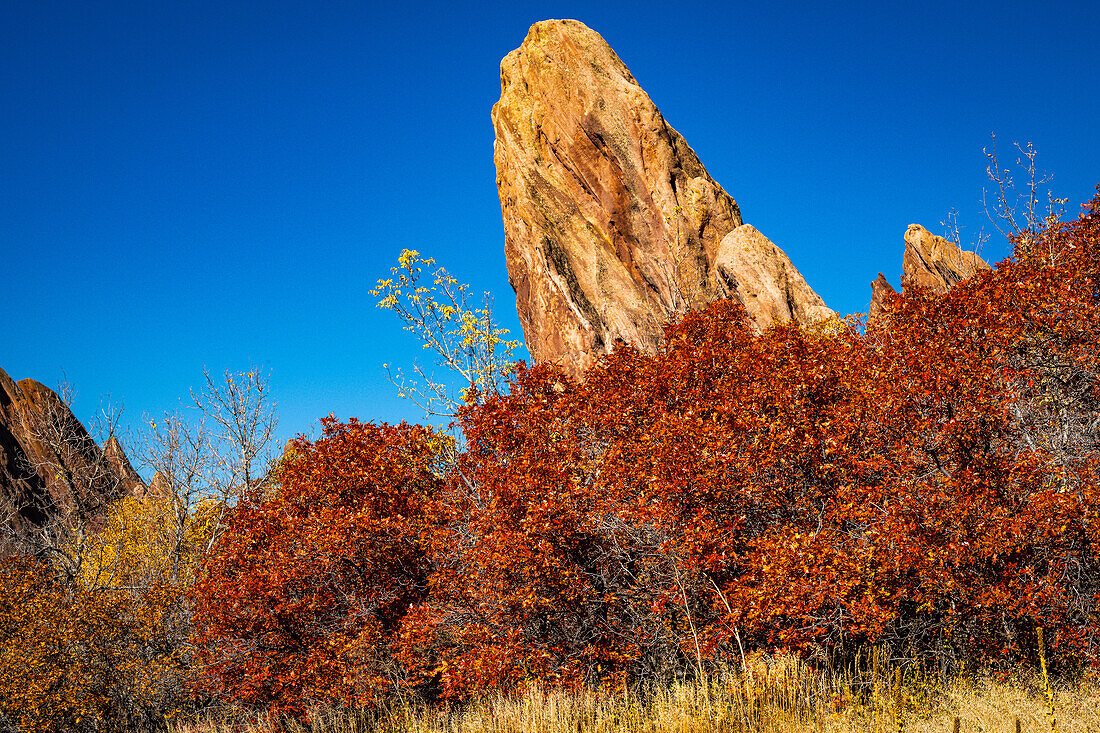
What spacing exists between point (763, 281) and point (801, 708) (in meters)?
32.8

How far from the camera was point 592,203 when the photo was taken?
52812 mm

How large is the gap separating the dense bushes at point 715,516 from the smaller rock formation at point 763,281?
2300 centimetres

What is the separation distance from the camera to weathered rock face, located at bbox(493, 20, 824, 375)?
4781 centimetres

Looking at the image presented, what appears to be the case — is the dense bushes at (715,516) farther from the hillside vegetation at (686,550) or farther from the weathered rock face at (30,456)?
the weathered rock face at (30,456)

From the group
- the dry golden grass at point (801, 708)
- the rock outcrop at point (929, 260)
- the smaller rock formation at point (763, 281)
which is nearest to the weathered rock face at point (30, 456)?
the smaller rock formation at point (763, 281)

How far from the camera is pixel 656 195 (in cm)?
5134

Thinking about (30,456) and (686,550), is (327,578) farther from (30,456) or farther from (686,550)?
(30,456)

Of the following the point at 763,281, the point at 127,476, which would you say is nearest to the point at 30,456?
the point at 127,476

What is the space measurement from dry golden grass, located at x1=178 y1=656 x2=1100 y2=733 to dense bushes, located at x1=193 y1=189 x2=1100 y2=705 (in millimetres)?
606

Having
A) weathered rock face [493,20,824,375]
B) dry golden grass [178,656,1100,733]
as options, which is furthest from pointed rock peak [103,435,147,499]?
dry golden grass [178,656,1100,733]

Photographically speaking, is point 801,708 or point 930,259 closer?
point 801,708

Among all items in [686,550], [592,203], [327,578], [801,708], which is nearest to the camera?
[801,708]

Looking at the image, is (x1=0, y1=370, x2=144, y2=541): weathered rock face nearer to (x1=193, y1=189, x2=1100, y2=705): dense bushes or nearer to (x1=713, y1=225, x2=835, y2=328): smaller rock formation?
(x1=193, y1=189, x2=1100, y2=705): dense bushes

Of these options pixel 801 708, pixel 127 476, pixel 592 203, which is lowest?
pixel 801 708
